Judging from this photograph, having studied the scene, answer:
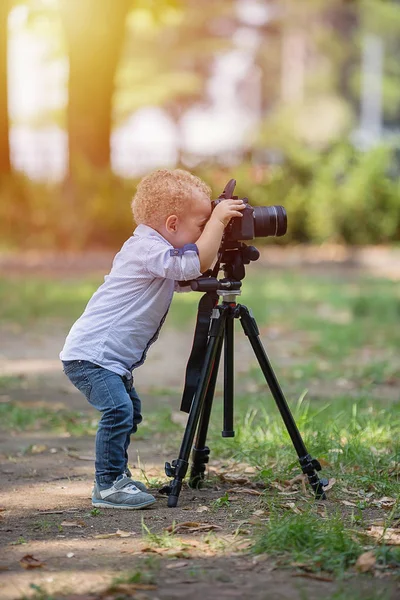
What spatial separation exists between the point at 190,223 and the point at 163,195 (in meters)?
0.15

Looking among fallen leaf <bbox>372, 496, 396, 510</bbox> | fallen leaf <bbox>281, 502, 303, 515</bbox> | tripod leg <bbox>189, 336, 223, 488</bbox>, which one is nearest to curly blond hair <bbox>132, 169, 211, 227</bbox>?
tripod leg <bbox>189, 336, 223, 488</bbox>

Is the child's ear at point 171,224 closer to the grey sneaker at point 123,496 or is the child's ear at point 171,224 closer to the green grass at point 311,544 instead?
the grey sneaker at point 123,496

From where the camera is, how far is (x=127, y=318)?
432 cm

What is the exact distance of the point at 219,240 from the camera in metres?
4.15

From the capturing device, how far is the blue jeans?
430cm

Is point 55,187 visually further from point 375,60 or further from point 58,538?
point 375,60

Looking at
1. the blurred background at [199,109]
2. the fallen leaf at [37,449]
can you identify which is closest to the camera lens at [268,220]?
the fallen leaf at [37,449]

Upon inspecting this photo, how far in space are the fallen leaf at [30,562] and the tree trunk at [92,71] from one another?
13641mm

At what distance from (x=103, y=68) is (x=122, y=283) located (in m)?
13.6

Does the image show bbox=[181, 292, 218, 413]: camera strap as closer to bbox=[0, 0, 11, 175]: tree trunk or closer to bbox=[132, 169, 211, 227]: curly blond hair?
bbox=[132, 169, 211, 227]: curly blond hair

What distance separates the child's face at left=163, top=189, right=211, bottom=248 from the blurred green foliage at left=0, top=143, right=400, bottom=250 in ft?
41.0

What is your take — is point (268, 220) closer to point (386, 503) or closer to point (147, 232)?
point (147, 232)

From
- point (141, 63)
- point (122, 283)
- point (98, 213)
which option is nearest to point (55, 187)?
point (98, 213)

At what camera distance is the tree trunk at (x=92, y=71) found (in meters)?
16.9
